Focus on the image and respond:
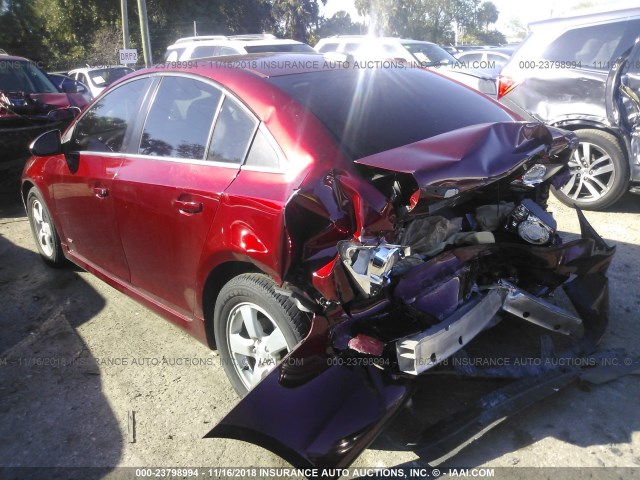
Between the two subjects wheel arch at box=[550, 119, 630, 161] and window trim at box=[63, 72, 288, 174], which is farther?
wheel arch at box=[550, 119, 630, 161]

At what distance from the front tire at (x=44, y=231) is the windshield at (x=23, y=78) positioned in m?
3.40

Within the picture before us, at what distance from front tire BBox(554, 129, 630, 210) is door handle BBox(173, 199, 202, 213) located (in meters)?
3.92

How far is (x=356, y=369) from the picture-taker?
229cm

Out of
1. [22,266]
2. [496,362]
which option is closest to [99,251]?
[22,266]

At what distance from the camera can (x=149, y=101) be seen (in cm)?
326

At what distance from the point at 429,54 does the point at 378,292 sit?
9.32 metres

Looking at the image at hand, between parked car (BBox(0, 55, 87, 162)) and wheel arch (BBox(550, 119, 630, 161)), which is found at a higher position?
wheel arch (BBox(550, 119, 630, 161))

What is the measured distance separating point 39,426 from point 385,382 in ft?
6.13

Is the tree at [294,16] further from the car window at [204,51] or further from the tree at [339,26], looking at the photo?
the car window at [204,51]

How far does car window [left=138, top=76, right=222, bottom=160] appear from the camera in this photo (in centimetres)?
287

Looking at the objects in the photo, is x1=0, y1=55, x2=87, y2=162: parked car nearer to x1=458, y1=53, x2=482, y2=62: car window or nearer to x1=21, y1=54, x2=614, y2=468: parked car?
x1=21, y1=54, x2=614, y2=468: parked car

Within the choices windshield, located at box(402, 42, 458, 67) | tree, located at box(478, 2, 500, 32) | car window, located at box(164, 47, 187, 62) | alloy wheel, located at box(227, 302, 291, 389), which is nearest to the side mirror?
alloy wheel, located at box(227, 302, 291, 389)

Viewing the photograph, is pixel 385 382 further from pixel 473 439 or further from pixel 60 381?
pixel 60 381

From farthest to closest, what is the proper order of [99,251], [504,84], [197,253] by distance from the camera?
[504,84]
[99,251]
[197,253]
